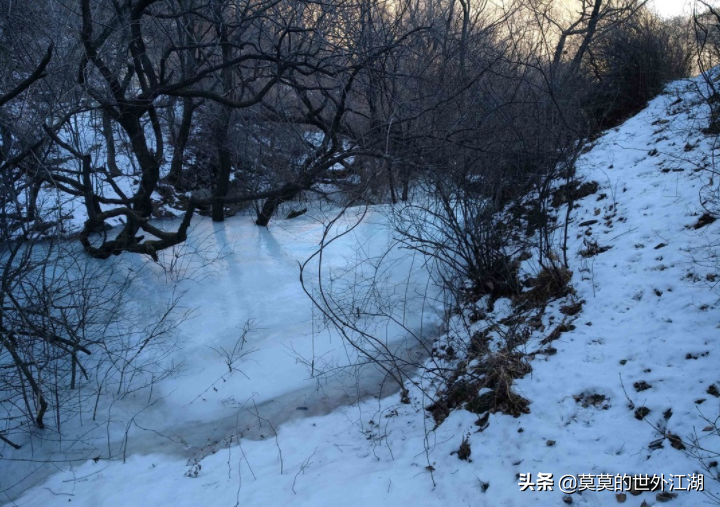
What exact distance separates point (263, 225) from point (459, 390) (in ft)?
17.9

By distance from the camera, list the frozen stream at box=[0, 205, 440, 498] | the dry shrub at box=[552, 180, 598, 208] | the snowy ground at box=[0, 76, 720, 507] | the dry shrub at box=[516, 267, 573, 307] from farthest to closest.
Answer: the dry shrub at box=[552, 180, 598, 208], the dry shrub at box=[516, 267, 573, 307], the frozen stream at box=[0, 205, 440, 498], the snowy ground at box=[0, 76, 720, 507]

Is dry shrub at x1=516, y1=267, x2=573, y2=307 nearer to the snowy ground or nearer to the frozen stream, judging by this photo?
the snowy ground

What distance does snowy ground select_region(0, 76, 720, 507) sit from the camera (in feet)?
10.1

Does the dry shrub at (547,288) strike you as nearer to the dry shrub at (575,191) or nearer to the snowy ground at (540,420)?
the snowy ground at (540,420)

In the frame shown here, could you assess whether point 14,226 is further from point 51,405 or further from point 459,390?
point 459,390

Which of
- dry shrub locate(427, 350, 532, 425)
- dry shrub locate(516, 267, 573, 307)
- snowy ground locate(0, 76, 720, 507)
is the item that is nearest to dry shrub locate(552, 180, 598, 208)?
snowy ground locate(0, 76, 720, 507)

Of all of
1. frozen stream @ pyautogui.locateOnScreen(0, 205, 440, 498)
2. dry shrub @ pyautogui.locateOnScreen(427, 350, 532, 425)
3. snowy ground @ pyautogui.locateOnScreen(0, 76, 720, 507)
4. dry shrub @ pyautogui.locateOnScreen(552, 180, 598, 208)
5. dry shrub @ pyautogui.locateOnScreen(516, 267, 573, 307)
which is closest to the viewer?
snowy ground @ pyautogui.locateOnScreen(0, 76, 720, 507)

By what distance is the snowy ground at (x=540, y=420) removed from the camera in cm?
307

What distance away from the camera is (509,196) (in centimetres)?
775

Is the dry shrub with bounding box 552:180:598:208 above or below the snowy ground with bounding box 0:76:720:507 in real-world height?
above

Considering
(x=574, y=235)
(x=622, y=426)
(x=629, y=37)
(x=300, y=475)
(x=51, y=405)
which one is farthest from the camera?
(x=629, y=37)

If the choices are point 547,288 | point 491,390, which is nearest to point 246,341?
point 491,390

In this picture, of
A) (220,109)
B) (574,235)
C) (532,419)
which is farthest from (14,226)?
(574,235)

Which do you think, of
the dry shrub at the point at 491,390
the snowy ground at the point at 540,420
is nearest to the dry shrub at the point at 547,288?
the snowy ground at the point at 540,420
